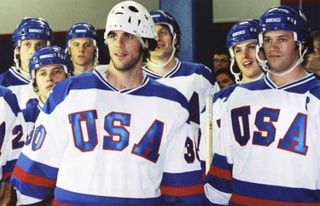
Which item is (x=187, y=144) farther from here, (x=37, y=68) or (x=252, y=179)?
(x=37, y=68)

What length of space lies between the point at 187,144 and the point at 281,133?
0.47 m

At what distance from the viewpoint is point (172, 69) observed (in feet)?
15.3

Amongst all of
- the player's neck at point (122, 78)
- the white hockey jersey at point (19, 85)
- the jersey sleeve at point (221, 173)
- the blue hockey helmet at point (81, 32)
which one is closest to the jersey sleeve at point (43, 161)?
the player's neck at point (122, 78)

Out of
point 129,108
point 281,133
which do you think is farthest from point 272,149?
point 129,108

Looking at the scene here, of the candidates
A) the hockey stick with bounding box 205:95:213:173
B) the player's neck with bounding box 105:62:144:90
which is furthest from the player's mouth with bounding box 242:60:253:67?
the player's neck with bounding box 105:62:144:90

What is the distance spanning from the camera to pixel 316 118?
3.17 meters

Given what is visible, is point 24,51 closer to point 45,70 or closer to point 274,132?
point 45,70

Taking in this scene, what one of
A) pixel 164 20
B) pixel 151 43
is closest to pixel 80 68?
pixel 164 20

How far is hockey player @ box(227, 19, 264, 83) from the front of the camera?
4.20 meters

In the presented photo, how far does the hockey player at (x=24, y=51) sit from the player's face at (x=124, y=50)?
153 centimetres

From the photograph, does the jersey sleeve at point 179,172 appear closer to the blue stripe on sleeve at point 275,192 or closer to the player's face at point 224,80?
the blue stripe on sleeve at point 275,192

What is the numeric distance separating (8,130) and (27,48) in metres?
1.34

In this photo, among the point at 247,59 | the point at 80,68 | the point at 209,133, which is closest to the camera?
the point at 209,133

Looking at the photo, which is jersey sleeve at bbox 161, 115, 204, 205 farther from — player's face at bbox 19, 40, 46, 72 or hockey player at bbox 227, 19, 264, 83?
player's face at bbox 19, 40, 46, 72
